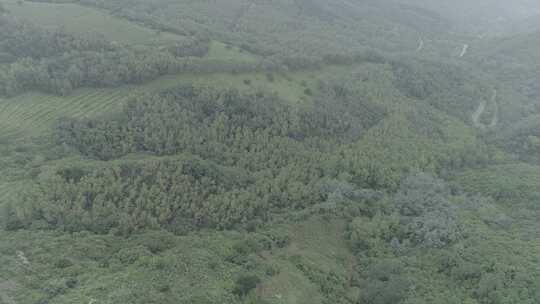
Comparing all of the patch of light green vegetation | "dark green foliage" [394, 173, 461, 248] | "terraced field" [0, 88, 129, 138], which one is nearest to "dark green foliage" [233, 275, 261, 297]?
"dark green foliage" [394, 173, 461, 248]

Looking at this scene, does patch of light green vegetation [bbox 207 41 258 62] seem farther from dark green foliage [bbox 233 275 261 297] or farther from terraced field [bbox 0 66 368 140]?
dark green foliage [bbox 233 275 261 297]

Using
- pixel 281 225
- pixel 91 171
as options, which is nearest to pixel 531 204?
pixel 281 225

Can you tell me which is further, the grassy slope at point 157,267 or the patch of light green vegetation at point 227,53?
the patch of light green vegetation at point 227,53

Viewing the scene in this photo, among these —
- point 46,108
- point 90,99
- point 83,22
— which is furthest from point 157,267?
point 83,22

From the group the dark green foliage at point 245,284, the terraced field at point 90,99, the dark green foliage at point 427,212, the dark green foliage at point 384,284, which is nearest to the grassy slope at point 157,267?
the dark green foliage at point 245,284

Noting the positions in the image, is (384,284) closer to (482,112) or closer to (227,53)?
(227,53)

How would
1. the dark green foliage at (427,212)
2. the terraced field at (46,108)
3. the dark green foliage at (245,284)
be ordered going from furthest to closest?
the terraced field at (46,108)
the dark green foliage at (427,212)
the dark green foliage at (245,284)

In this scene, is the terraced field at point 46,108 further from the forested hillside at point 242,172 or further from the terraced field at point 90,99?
the forested hillside at point 242,172
